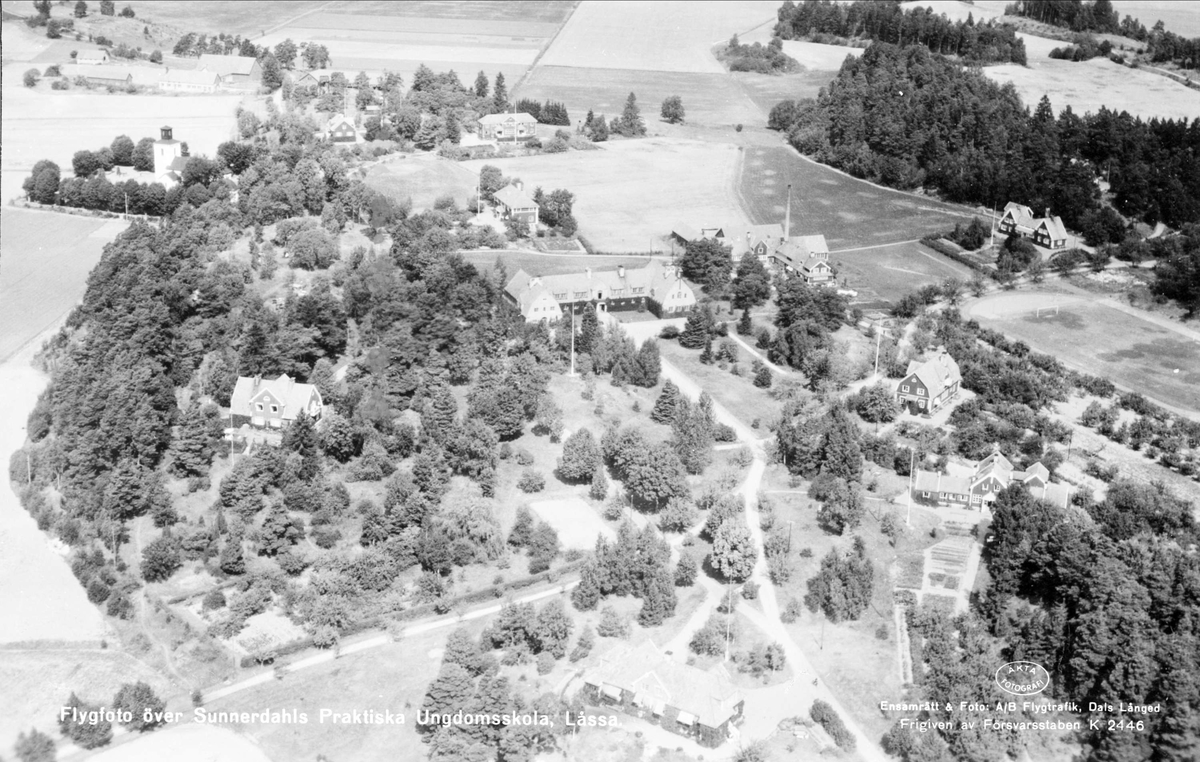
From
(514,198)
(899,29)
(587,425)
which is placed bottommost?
(587,425)

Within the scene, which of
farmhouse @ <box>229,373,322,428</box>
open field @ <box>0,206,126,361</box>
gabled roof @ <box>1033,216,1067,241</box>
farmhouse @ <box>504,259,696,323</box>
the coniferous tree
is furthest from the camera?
gabled roof @ <box>1033,216,1067,241</box>

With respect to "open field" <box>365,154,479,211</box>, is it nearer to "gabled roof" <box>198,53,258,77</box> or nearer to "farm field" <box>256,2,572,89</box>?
"farm field" <box>256,2,572,89</box>

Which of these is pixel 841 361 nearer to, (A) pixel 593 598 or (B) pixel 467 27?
(A) pixel 593 598

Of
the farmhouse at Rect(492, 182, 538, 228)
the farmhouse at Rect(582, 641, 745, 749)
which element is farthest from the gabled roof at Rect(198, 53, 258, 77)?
the farmhouse at Rect(582, 641, 745, 749)

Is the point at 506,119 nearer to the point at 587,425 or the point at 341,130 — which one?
the point at 341,130

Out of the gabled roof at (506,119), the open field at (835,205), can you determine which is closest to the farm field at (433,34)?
the gabled roof at (506,119)

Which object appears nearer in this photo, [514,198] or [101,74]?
[514,198]

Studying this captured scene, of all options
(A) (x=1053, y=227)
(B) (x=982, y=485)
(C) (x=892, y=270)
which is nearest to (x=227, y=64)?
(C) (x=892, y=270)
